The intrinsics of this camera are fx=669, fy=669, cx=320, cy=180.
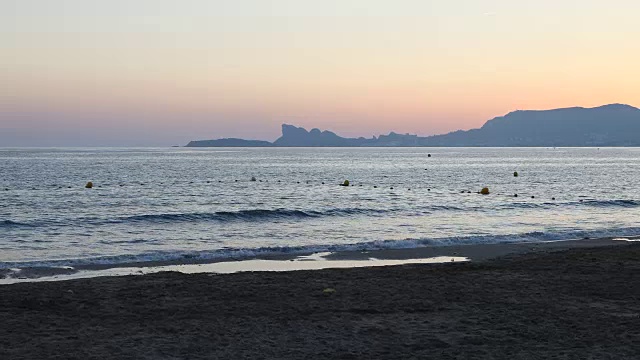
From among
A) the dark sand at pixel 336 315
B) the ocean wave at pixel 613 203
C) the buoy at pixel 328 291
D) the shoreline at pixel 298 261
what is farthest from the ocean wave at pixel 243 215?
the buoy at pixel 328 291

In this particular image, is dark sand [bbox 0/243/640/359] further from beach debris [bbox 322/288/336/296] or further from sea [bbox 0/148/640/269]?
sea [bbox 0/148/640/269]

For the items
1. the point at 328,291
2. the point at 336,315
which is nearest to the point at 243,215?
the point at 328,291

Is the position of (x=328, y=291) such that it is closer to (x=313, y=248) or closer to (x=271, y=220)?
(x=313, y=248)

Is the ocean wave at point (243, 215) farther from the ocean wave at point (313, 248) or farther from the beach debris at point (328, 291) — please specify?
the beach debris at point (328, 291)

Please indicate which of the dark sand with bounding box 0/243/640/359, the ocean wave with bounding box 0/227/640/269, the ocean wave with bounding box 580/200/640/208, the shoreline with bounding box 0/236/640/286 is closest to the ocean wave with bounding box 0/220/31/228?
the ocean wave with bounding box 0/227/640/269

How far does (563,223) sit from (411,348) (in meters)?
29.5

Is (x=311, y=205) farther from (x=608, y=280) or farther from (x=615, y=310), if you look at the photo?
(x=615, y=310)

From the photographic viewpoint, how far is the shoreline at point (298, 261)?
2094 centimetres

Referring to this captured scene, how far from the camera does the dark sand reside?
1129cm

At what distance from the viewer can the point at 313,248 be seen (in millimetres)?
27312

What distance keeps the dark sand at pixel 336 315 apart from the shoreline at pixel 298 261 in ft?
9.16

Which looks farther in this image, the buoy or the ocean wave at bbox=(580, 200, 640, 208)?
the ocean wave at bbox=(580, 200, 640, 208)

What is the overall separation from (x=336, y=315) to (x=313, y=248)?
44.3 feet

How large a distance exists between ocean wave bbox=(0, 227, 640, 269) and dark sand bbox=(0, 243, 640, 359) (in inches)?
214
